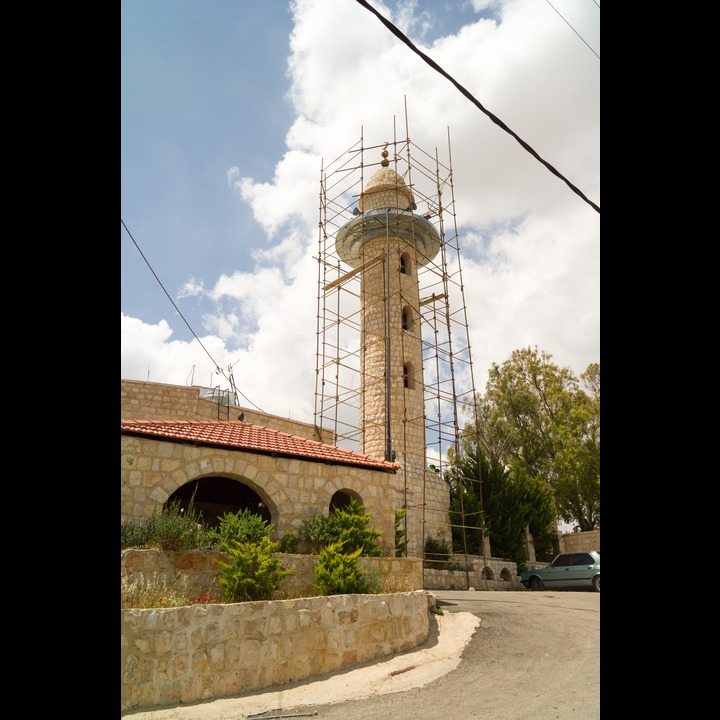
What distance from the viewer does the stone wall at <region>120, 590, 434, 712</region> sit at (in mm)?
6434

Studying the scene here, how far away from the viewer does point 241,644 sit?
23.1 ft

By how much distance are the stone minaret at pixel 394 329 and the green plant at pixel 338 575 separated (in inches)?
348

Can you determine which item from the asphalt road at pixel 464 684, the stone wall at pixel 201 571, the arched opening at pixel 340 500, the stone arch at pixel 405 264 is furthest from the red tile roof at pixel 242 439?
the stone arch at pixel 405 264

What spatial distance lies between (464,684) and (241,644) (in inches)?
106

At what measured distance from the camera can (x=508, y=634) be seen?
9.76 metres

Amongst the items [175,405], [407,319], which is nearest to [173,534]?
[175,405]

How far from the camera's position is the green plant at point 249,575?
7840mm

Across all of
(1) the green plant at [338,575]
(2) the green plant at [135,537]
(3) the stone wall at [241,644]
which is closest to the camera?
(3) the stone wall at [241,644]

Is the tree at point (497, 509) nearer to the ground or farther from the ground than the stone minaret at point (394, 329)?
nearer to the ground

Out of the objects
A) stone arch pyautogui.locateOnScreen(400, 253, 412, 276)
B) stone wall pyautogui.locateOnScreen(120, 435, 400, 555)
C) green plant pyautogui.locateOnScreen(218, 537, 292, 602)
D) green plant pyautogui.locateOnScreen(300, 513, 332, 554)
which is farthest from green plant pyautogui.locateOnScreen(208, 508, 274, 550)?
stone arch pyautogui.locateOnScreen(400, 253, 412, 276)

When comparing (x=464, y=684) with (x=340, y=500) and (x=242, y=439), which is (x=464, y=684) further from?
(x=340, y=500)

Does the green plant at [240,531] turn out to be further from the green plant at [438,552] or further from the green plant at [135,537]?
the green plant at [438,552]
